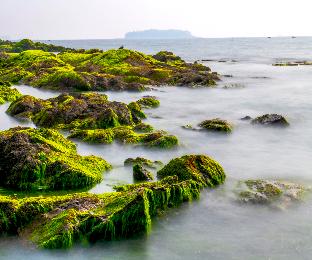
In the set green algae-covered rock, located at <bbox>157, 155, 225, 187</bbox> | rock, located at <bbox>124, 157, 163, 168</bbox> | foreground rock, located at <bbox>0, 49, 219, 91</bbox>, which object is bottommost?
rock, located at <bbox>124, 157, 163, 168</bbox>

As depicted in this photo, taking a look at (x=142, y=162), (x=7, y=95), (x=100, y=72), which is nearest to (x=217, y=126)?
(x=142, y=162)

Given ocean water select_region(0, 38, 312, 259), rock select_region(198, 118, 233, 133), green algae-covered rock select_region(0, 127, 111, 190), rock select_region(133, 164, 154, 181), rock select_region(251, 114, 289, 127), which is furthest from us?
rock select_region(251, 114, 289, 127)

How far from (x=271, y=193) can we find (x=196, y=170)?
2482 millimetres

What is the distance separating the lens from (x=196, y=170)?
1456 cm

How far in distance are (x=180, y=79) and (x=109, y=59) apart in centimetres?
1233

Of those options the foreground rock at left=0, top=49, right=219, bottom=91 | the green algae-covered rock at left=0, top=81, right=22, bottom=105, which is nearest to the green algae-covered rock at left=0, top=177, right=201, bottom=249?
the green algae-covered rock at left=0, top=81, right=22, bottom=105

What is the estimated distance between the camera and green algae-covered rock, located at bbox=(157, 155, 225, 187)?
14.3m

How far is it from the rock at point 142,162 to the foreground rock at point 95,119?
252 cm

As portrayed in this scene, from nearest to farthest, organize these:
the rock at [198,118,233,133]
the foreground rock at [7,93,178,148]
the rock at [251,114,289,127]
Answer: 1. the foreground rock at [7,93,178,148]
2. the rock at [198,118,233,133]
3. the rock at [251,114,289,127]

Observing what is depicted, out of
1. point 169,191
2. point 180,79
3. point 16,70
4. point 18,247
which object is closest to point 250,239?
point 169,191

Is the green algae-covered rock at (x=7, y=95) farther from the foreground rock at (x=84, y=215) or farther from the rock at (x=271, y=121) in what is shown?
the foreground rock at (x=84, y=215)

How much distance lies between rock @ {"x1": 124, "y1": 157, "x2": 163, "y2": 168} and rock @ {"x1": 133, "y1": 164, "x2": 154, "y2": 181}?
132cm

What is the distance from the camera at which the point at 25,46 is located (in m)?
102

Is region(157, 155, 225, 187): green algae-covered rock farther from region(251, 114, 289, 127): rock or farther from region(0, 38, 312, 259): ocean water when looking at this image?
region(251, 114, 289, 127): rock
